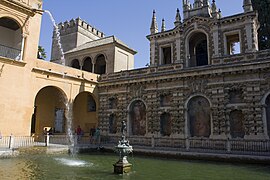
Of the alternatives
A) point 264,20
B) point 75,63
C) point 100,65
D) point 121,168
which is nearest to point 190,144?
point 121,168

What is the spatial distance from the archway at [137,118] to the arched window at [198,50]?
6721 millimetres

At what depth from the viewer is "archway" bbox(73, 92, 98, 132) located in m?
25.8

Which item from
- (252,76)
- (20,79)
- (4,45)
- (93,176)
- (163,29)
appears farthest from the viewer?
(163,29)

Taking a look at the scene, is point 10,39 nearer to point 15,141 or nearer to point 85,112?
point 15,141

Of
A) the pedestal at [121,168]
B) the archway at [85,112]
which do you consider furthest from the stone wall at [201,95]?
the pedestal at [121,168]

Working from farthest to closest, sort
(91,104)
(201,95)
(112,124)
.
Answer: (91,104) < (112,124) < (201,95)

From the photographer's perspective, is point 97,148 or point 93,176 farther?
point 97,148

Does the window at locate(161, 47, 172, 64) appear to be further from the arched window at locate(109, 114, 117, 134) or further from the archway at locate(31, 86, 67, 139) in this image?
the archway at locate(31, 86, 67, 139)

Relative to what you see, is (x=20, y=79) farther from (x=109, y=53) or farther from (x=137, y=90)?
(x=109, y=53)

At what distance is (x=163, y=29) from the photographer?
2581cm

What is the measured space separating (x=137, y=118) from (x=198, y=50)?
10.5m

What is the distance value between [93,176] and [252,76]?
13473 mm

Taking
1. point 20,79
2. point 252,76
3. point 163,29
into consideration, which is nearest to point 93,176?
point 20,79

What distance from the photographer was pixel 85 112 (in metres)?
26.3
